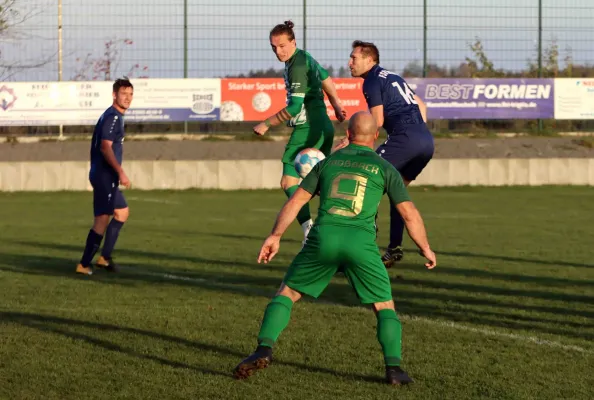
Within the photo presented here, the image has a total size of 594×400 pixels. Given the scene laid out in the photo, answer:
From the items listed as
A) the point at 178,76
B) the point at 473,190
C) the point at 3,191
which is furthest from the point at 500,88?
the point at 3,191

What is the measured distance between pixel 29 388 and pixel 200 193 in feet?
61.9

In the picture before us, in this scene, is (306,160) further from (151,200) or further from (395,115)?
(151,200)

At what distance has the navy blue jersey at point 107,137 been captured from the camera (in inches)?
464

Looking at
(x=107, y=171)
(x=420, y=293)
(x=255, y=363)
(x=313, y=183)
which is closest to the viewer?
(x=255, y=363)

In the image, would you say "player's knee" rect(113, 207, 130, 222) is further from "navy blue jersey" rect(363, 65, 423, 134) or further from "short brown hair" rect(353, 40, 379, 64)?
"short brown hair" rect(353, 40, 379, 64)

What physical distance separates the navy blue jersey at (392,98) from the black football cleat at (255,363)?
492 centimetres

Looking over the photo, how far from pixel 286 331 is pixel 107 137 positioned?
4.24m

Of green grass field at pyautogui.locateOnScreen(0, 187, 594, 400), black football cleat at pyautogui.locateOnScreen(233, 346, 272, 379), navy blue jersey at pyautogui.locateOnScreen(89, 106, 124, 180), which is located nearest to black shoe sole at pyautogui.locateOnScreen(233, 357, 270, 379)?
black football cleat at pyautogui.locateOnScreen(233, 346, 272, 379)

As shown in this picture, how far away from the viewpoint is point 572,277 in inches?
453

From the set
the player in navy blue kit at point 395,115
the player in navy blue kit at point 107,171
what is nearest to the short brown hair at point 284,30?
the player in navy blue kit at point 395,115

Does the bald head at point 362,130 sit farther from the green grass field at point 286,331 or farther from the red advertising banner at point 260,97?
the red advertising banner at point 260,97

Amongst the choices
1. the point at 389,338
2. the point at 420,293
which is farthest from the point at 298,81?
the point at 389,338

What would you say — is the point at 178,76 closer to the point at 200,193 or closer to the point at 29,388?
the point at 200,193

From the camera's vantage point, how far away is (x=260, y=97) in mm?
30344
